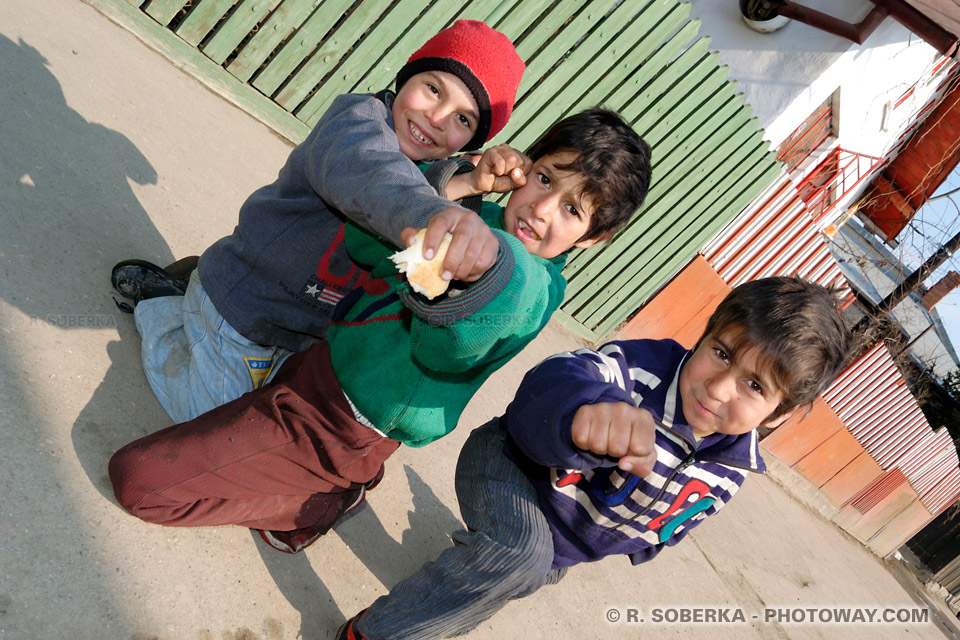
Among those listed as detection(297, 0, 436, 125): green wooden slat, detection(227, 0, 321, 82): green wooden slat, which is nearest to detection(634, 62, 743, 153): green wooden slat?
detection(297, 0, 436, 125): green wooden slat

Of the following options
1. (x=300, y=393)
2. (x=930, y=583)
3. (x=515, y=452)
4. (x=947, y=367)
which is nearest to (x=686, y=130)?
(x=515, y=452)

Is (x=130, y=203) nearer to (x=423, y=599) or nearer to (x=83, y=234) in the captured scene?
(x=83, y=234)

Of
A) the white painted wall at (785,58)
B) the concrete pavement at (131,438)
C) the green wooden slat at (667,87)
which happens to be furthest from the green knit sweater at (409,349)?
the white painted wall at (785,58)

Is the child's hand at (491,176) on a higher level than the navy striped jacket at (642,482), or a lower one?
higher

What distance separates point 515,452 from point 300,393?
0.74 meters

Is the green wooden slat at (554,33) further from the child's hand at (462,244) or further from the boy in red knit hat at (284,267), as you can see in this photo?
the child's hand at (462,244)

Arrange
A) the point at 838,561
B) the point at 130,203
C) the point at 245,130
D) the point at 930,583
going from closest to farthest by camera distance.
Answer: the point at 130,203 → the point at 245,130 → the point at 838,561 → the point at 930,583

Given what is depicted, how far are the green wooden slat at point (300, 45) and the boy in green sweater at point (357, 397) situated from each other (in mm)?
2694

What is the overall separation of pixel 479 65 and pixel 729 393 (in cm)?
140

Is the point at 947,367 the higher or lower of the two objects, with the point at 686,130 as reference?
higher

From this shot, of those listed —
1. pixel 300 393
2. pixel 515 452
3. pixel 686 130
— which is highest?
pixel 686 130

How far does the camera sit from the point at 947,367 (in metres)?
17.4

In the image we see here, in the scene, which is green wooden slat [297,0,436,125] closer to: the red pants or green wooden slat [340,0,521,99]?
green wooden slat [340,0,521,99]

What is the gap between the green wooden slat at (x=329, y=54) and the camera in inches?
169
